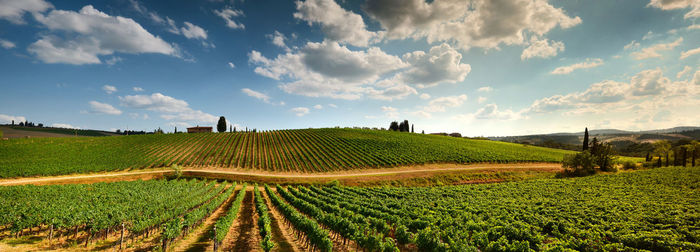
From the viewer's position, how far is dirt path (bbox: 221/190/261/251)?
17.6 metres

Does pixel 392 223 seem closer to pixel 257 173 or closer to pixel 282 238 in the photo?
pixel 282 238

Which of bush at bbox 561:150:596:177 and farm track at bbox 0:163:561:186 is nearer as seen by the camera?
farm track at bbox 0:163:561:186

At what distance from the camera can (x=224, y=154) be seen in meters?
68.6

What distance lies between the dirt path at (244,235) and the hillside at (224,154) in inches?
1213

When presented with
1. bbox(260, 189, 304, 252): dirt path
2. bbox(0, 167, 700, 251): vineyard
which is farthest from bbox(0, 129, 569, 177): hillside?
bbox(260, 189, 304, 252): dirt path

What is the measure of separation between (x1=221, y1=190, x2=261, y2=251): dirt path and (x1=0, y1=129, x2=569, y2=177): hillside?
30.8 m

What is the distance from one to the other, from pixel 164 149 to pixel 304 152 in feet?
139

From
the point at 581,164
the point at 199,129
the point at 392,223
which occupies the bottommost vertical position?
the point at 392,223

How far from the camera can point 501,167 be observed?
6081 centimetres

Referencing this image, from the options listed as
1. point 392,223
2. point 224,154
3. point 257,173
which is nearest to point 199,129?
point 224,154

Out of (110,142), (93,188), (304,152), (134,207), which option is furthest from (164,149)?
(134,207)

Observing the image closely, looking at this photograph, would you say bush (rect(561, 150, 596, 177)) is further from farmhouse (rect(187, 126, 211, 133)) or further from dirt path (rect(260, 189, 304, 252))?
farmhouse (rect(187, 126, 211, 133))

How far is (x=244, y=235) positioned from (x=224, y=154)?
5573 cm

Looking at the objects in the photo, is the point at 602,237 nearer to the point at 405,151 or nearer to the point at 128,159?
the point at 405,151
